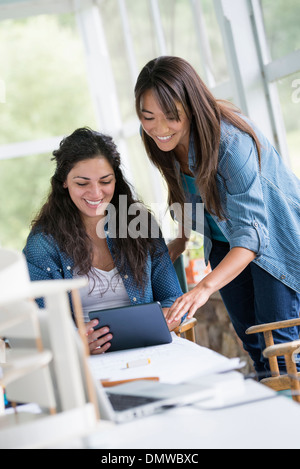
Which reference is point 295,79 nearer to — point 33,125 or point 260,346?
point 260,346

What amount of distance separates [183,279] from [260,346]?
634 millimetres

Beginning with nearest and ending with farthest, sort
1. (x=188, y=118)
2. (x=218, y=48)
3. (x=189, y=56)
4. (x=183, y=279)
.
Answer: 1. (x=188, y=118)
2. (x=183, y=279)
3. (x=218, y=48)
4. (x=189, y=56)

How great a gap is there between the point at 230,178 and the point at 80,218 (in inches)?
23.3

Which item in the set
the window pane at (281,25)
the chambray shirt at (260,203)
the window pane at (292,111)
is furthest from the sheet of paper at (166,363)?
the window pane at (281,25)

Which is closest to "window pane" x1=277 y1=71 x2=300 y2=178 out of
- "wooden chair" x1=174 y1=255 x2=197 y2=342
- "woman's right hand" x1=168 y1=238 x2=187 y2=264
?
"wooden chair" x1=174 y1=255 x2=197 y2=342

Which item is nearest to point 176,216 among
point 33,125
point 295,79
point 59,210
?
point 59,210

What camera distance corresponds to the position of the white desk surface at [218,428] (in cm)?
96

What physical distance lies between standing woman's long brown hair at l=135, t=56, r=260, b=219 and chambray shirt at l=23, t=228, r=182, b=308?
0.31 metres

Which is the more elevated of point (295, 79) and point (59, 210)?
point (295, 79)

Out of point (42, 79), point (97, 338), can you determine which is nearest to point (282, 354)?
point (97, 338)

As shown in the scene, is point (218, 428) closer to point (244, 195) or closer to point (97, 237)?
point (244, 195)

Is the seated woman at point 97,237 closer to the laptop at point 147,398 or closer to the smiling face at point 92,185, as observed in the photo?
the smiling face at point 92,185

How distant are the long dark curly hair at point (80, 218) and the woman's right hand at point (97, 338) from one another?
1.22 feet

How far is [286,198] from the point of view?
2133 millimetres
